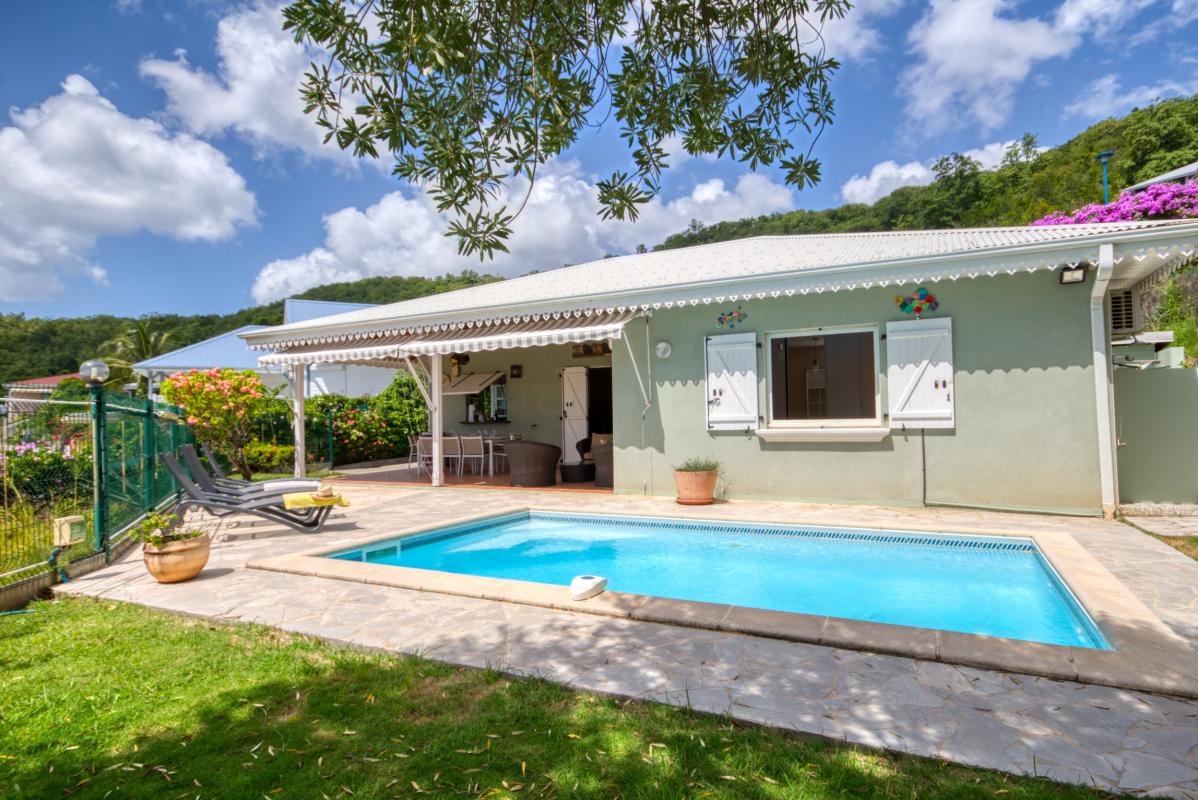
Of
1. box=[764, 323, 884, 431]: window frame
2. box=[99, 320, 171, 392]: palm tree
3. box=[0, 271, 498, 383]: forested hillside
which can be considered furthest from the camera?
box=[0, 271, 498, 383]: forested hillside

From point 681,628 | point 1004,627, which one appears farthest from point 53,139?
point 1004,627

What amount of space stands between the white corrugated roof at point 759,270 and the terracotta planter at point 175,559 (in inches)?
314

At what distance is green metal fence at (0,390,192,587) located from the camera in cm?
674

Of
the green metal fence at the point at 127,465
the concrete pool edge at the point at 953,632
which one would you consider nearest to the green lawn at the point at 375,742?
the concrete pool edge at the point at 953,632

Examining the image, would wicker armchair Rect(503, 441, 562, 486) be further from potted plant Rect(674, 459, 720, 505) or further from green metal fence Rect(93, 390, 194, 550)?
green metal fence Rect(93, 390, 194, 550)

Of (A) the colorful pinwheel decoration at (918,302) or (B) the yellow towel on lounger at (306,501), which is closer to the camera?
(B) the yellow towel on lounger at (306,501)

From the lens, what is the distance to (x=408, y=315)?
15.0 metres

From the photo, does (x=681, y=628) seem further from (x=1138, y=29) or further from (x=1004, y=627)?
(x=1138, y=29)

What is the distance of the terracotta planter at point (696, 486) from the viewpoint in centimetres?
1115

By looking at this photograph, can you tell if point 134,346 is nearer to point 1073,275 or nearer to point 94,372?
point 94,372

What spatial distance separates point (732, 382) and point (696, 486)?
208 centimetres

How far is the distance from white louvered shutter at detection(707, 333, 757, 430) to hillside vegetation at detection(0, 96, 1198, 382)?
19458 mm

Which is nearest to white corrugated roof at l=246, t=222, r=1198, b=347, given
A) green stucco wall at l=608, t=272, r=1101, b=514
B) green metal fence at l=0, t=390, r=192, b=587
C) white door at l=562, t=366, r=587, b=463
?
green stucco wall at l=608, t=272, r=1101, b=514

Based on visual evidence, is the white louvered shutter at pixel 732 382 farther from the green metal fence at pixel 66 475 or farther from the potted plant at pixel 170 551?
the green metal fence at pixel 66 475
